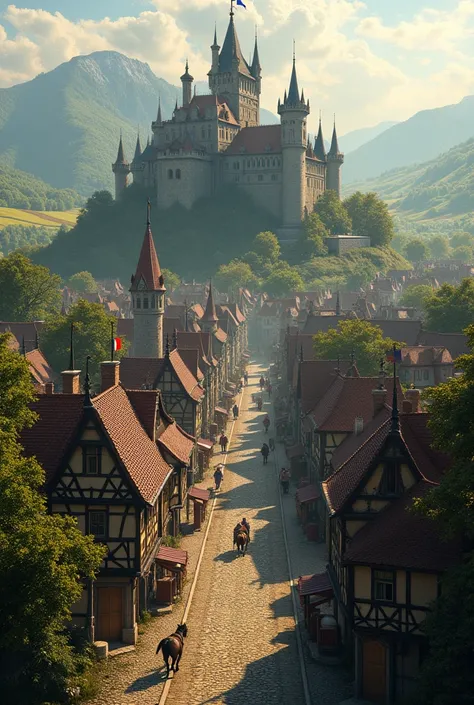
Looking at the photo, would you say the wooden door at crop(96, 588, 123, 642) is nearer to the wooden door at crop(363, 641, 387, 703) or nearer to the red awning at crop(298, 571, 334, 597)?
the red awning at crop(298, 571, 334, 597)

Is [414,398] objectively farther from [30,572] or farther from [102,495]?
[30,572]

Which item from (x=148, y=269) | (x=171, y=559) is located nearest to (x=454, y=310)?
(x=148, y=269)

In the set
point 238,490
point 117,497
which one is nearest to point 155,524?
point 117,497

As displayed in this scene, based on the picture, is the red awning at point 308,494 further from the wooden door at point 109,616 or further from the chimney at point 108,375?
the wooden door at point 109,616

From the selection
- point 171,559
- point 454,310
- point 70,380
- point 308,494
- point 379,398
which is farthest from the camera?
point 454,310

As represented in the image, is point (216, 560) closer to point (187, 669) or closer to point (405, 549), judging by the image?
point (187, 669)

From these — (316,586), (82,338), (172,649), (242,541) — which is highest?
(82,338)

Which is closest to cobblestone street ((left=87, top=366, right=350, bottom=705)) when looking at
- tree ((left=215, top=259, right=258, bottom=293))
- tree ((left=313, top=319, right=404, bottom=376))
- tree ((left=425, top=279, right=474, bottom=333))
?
tree ((left=313, top=319, right=404, bottom=376))
